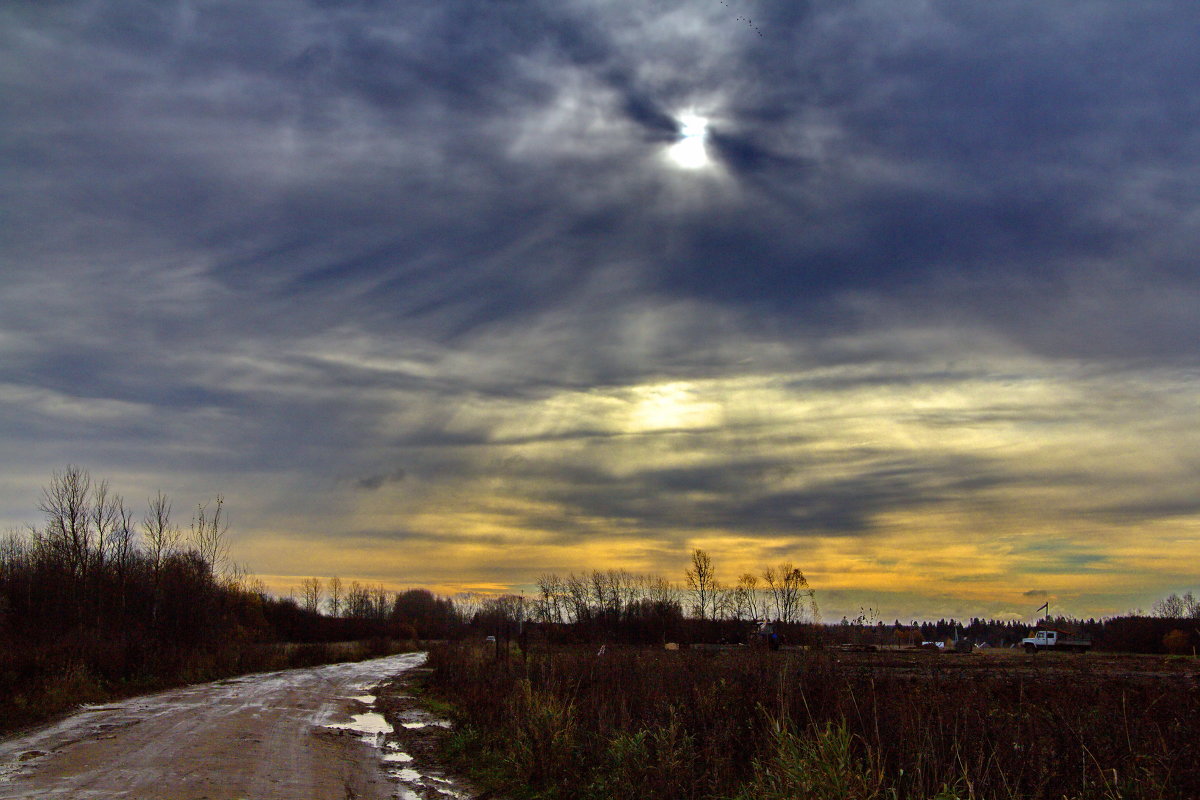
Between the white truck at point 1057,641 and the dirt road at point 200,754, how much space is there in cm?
6893

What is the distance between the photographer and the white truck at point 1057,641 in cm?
7394

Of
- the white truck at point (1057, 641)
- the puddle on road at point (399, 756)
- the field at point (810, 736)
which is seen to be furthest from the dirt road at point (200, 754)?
the white truck at point (1057, 641)

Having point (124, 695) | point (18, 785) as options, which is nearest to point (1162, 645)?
point (124, 695)

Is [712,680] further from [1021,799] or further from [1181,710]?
[1021,799]

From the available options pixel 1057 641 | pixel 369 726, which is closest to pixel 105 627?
pixel 369 726

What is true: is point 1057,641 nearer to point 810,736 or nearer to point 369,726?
point 369,726

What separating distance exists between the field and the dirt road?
2.77 meters

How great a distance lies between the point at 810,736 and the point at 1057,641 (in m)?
76.5

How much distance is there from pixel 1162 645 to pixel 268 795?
8477 centimetres

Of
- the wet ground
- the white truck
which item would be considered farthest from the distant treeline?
the white truck

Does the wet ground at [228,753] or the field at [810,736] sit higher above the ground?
the field at [810,736]

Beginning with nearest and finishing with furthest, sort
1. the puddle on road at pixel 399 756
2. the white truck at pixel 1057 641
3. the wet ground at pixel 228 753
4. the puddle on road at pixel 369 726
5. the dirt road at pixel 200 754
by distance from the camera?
the dirt road at pixel 200 754
the wet ground at pixel 228 753
the puddle on road at pixel 399 756
the puddle on road at pixel 369 726
the white truck at pixel 1057 641

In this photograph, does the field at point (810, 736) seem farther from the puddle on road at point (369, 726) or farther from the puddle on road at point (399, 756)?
the puddle on road at point (369, 726)

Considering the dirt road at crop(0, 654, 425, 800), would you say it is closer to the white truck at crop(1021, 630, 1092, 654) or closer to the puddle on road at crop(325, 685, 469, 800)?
the puddle on road at crop(325, 685, 469, 800)
